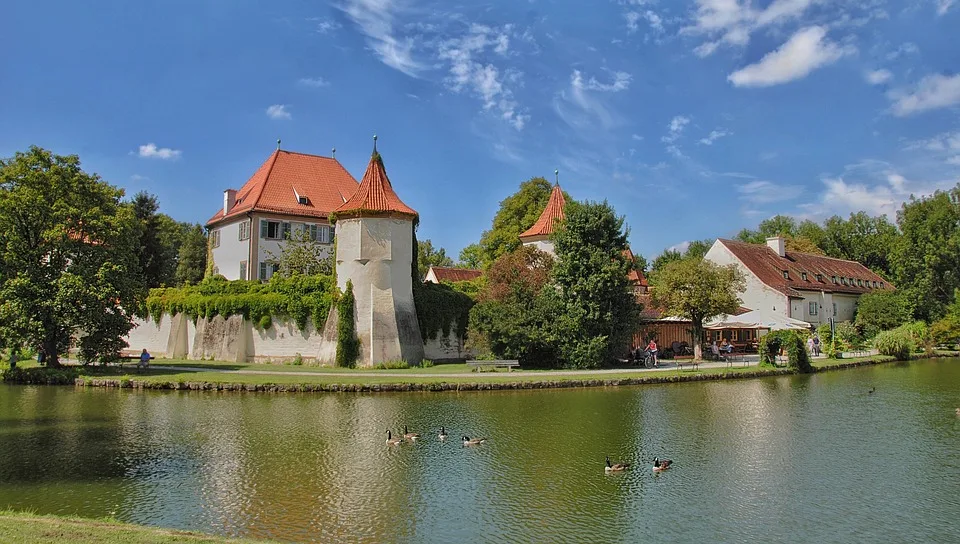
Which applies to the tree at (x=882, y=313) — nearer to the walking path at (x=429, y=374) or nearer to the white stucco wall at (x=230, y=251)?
the walking path at (x=429, y=374)

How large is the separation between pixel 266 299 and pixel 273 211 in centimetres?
1065

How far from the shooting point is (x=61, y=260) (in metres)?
33.1

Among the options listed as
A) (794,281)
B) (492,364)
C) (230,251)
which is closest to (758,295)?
(794,281)

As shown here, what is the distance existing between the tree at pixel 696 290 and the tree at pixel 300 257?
70.0ft

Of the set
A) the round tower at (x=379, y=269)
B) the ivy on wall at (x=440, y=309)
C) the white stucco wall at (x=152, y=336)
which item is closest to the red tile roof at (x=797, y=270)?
the ivy on wall at (x=440, y=309)

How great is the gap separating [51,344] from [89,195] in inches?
303

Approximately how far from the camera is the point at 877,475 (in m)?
14.2

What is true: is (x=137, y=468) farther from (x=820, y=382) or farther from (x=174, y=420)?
(x=820, y=382)

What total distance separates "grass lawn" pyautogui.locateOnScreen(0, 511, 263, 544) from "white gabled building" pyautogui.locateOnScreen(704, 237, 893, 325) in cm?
4834

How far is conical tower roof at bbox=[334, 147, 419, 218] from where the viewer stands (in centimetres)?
3750

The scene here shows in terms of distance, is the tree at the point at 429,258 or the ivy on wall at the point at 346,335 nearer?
the ivy on wall at the point at 346,335

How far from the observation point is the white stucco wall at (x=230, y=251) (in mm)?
49681

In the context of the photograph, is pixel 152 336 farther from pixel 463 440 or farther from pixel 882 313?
pixel 882 313

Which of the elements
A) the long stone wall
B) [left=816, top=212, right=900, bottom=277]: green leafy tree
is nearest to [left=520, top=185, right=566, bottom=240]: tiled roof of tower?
the long stone wall
